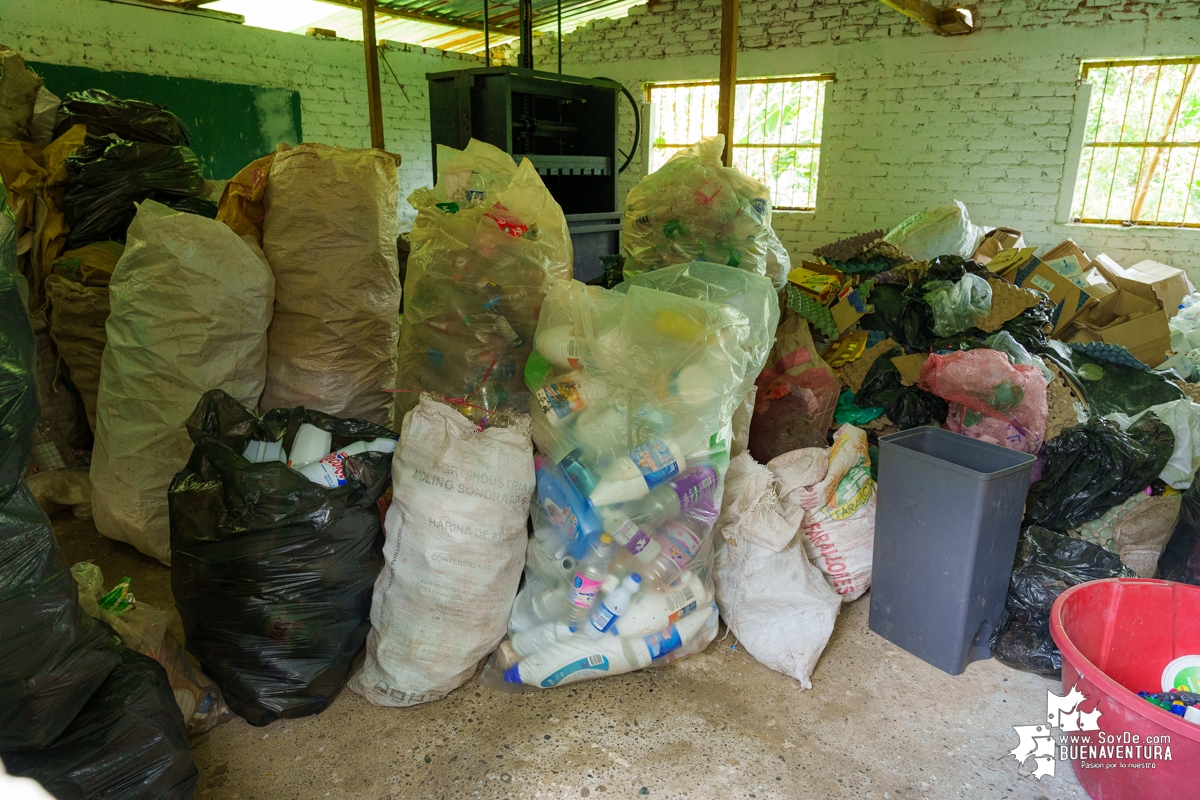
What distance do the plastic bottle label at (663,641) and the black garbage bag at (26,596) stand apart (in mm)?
1068

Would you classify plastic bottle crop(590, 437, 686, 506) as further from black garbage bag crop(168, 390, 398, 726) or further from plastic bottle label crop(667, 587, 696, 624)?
black garbage bag crop(168, 390, 398, 726)

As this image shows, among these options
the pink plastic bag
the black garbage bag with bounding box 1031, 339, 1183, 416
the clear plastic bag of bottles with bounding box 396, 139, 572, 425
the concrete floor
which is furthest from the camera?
the black garbage bag with bounding box 1031, 339, 1183, 416

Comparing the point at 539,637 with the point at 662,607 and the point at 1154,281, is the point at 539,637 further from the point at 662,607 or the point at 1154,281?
the point at 1154,281

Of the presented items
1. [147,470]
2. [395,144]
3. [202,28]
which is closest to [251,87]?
[202,28]

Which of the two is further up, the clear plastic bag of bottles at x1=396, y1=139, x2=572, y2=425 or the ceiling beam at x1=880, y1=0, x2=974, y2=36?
the ceiling beam at x1=880, y1=0, x2=974, y2=36

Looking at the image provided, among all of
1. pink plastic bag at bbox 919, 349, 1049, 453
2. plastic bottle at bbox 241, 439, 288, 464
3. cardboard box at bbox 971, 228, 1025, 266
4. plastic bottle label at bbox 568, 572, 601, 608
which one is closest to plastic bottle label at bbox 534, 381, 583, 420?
plastic bottle label at bbox 568, 572, 601, 608

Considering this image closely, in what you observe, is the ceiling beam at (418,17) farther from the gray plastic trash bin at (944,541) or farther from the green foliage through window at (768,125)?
the gray plastic trash bin at (944,541)

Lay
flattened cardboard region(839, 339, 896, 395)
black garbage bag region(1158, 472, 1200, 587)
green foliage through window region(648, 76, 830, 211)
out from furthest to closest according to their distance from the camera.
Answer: green foliage through window region(648, 76, 830, 211) → flattened cardboard region(839, 339, 896, 395) → black garbage bag region(1158, 472, 1200, 587)

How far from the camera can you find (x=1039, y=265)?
11.4ft

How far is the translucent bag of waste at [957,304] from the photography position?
273cm

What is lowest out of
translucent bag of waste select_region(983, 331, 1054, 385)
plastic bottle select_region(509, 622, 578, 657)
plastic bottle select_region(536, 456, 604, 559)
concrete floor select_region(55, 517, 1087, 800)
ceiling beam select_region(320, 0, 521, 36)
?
concrete floor select_region(55, 517, 1087, 800)

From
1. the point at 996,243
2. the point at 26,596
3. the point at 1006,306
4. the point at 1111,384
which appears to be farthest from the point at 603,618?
the point at 996,243

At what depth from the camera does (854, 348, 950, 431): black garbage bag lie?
260cm

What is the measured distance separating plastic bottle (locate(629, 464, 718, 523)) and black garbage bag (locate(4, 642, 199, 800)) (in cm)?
95
